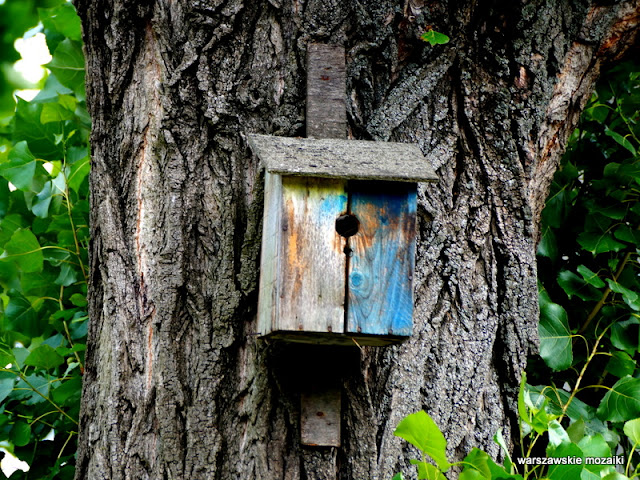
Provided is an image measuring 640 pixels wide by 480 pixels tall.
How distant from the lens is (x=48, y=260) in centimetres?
248

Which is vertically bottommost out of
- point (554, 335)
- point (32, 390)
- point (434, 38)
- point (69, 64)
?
point (32, 390)

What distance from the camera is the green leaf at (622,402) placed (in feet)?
6.98

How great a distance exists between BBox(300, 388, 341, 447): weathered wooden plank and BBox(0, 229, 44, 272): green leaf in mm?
1094

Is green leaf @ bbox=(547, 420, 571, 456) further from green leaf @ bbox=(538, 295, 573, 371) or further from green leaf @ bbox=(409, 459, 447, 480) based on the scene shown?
green leaf @ bbox=(538, 295, 573, 371)

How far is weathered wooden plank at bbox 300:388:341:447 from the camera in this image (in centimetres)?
165

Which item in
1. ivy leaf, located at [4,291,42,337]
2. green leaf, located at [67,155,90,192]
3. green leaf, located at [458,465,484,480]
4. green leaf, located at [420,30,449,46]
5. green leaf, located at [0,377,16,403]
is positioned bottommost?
green leaf, located at [0,377,16,403]

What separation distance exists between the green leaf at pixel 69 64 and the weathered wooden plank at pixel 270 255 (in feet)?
4.01

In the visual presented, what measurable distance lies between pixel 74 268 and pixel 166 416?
3.18 ft

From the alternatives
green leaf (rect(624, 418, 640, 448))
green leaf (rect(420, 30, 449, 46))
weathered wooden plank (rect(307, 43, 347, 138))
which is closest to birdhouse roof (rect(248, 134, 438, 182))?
weathered wooden plank (rect(307, 43, 347, 138))

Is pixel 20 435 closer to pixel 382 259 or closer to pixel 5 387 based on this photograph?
pixel 5 387

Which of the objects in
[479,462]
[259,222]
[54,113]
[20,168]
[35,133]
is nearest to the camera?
[479,462]

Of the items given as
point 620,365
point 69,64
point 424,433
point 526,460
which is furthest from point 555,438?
point 69,64

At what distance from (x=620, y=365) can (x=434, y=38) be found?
128 cm

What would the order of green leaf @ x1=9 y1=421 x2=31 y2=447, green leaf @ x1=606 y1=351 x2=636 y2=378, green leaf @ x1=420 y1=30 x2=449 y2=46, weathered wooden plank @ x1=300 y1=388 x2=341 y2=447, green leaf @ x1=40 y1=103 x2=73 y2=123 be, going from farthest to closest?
green leaf @ x1=40 y1=103 x2=73 y2=123 < green leaf @ x1=606 y1=351 x2=636 y2=378 < green leaf @ x1=9 y1=421 x2=31 y2=447 < green leaf @ x1=420 y1=30 x2=449 y2=46 < weathered wooden plank @ x1=300 y1=388 x2=341 y2=447
